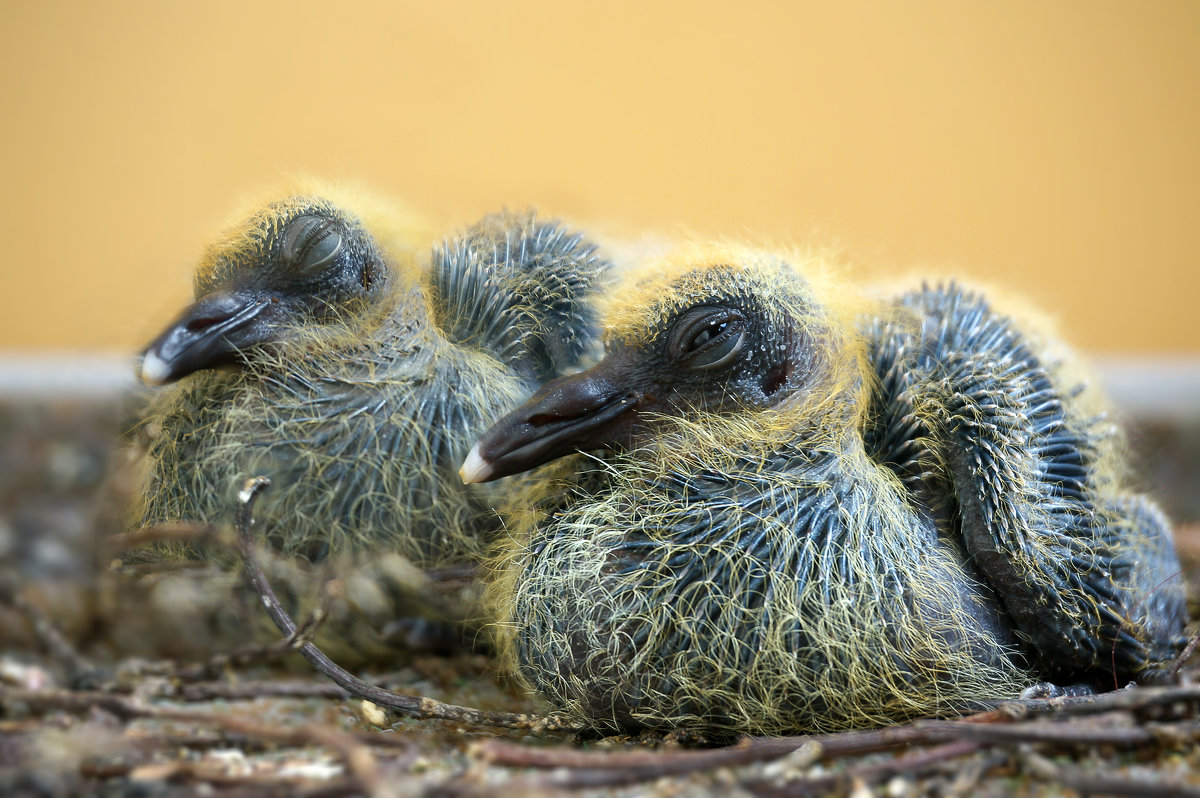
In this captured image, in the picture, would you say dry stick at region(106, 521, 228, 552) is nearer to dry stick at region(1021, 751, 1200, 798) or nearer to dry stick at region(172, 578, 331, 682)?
dry stick at region(172, 578, 331, 682)

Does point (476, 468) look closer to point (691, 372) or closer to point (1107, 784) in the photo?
point (691, 372)

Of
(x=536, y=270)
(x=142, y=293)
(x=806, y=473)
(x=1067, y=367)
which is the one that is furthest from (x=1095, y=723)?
(x=142, y=293)

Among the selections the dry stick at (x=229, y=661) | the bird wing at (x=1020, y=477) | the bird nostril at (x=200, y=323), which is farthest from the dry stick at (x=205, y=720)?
the bird wing at (x=1020, y=477)

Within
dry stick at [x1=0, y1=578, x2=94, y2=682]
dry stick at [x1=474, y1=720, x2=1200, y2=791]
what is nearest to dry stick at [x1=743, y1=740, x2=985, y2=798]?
dry stick at [x1=474, y1=720, x2=1200, y2=791]

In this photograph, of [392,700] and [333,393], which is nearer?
[392,700]

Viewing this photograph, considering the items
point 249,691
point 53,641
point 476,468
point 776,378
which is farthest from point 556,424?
point 53,641

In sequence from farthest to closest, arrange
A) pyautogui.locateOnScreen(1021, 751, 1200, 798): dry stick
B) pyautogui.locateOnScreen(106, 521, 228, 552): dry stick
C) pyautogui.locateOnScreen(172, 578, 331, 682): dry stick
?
pyautogui.locateOnScreen(172, 578, 331, 682): dry stick, pyautogui.locateOnScreen(106, 521, 228, 552): dry stick, pyautogui.locateOnScreen(1021, 751, 1200, 798): dry stick

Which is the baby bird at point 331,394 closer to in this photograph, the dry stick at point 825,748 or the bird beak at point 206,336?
the bird beak at point 206,336
